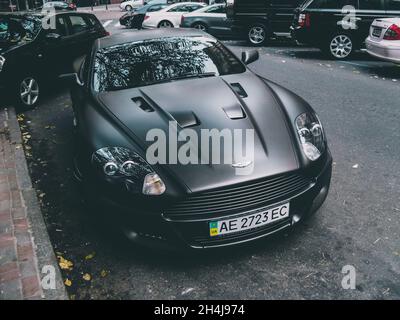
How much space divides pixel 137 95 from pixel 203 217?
1.44 m

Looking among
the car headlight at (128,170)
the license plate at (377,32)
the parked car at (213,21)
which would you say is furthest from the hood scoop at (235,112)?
the parked car at (213,21)

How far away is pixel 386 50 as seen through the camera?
26.9 ft

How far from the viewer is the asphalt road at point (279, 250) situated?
9.18ft

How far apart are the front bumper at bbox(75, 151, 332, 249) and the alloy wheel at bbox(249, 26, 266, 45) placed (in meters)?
11.0

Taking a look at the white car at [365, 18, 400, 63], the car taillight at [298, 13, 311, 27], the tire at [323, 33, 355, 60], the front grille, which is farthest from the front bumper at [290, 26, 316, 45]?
the front grille

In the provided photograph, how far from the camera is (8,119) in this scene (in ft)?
20.8

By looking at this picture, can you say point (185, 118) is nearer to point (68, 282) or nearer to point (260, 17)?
point (68, 282)

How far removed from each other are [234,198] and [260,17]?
37.5ft

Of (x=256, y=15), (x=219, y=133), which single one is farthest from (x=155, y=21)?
(x=219, y=133)

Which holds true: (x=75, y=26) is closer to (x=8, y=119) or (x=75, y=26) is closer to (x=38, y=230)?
(x=8, y=119)

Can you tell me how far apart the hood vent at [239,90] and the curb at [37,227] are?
80.7 inches

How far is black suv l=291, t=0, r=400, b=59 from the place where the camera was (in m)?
10.1

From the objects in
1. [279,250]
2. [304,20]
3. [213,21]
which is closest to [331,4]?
[304,20]

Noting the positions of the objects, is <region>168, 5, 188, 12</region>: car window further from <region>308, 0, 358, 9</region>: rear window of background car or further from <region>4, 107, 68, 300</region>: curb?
<region>4, 107, 68, 300</region>: curb
